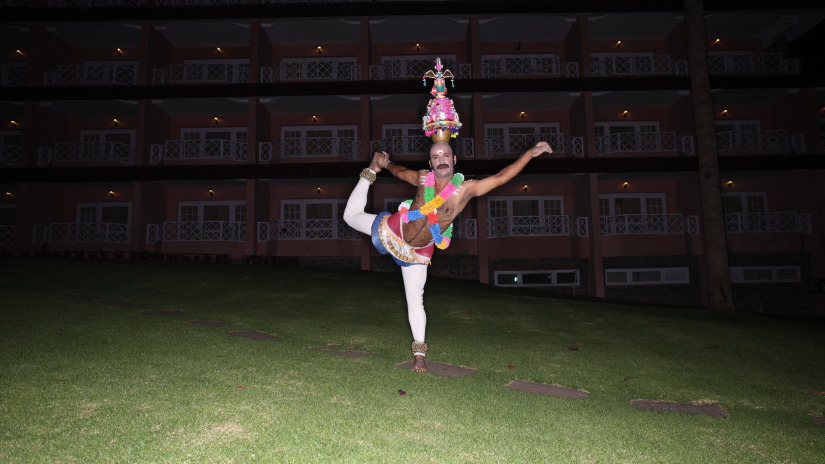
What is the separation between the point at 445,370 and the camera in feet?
13.9

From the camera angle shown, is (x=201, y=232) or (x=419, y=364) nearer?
(x=419, y=364)

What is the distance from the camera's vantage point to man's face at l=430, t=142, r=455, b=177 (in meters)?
4.14

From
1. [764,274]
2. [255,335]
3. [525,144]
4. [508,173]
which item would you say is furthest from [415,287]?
[764,274]

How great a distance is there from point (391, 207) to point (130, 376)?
15561mm

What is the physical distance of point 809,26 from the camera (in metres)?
18.5

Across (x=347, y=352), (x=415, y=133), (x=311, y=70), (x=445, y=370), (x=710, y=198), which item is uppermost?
(x=311, y=70)

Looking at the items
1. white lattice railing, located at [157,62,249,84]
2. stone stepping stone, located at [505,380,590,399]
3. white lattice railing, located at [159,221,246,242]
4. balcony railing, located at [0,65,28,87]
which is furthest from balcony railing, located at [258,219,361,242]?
stone stepping stone, located at [505,380,590,399]

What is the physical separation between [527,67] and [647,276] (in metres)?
8.98

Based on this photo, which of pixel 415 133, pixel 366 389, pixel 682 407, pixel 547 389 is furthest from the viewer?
pixel 415 133

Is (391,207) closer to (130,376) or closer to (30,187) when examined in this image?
(30,187)

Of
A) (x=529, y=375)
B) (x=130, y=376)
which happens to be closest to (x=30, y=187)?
(x=130, y=376)

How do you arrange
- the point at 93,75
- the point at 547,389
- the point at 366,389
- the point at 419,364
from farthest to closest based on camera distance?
the point at 93,75 → the point at 419,364 → the point at 547,389 → the point at 366,389

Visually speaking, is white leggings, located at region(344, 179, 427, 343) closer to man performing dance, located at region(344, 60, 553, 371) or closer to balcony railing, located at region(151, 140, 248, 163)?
man performing dance, located at region(344, 60, 553, 371)

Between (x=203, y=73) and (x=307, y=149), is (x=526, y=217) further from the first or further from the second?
(x=203, y=73)
